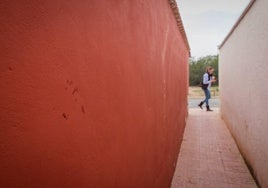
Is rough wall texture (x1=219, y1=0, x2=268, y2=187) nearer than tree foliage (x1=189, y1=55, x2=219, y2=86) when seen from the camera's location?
Yes

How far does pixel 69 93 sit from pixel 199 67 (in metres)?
38.1

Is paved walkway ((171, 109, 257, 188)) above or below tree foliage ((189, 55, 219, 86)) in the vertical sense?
below

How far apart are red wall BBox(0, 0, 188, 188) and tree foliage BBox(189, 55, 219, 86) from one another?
1406 inches

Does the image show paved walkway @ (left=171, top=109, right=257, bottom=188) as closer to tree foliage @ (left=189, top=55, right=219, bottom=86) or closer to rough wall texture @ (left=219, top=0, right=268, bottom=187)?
rough wall texture @ (left=219, top=0, right=268, bottom=187)

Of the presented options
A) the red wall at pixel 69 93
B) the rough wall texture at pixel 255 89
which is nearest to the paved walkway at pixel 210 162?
the rough wall texture at pixel 255 89

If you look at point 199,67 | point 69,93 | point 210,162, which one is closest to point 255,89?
point 210,162

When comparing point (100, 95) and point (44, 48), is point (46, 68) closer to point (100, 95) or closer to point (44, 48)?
point (44, 48)

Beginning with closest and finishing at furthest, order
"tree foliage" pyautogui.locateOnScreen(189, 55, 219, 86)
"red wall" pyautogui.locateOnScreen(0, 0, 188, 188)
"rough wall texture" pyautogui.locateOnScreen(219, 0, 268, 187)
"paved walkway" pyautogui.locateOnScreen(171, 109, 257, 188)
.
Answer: "red wall" pyautogui.locateOnScreen(0, 0, 188, 188)
"rough wall texture" pyautogui.locateOnScreen(219, 0, 268, 187)
"paved walkway" pyautogui.locateOnScreen(171, 109, 257, 188)
"tree foliage" pyautogui.locateOnScreen(189, 55, 219, 86)

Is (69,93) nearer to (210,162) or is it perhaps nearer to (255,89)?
(255,89)

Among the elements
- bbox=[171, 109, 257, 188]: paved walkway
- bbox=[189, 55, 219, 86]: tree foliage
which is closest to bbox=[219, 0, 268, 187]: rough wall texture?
bbox=[171, 109, 257, 188]: paved walkway

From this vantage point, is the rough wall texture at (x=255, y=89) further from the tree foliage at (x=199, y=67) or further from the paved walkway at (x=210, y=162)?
the tree foliage at (x=199, y=67)

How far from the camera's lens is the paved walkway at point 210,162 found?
469 cm

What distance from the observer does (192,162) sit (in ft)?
18.9

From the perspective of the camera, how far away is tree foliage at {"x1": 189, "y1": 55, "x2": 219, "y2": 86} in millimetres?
37156
